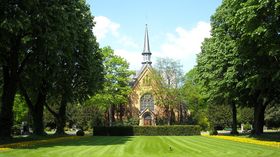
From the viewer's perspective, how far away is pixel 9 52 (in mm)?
28172

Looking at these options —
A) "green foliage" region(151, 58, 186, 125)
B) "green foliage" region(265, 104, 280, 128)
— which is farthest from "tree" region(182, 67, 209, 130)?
"green foliage" region(265, 104, 280, 128)

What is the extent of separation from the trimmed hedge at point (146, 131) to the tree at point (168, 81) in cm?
1789

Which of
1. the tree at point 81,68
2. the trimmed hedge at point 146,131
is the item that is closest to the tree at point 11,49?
the tree at point 81,68

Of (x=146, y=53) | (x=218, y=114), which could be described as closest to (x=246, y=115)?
(x=218, y=114)

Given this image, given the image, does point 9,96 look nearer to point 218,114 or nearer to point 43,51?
point 43,51

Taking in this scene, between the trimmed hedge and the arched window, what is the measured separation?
90.6 feet

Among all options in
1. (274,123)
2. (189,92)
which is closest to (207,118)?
(189,92)

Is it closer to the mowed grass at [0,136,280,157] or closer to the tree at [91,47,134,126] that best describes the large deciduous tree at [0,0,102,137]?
the mowed grass at [0,136,280,157]

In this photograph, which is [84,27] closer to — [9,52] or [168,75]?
[9,52]

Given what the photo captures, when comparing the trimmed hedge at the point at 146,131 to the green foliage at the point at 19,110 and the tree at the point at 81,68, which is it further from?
the green foliage at the point at 19,110

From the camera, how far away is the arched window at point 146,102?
78.6 meters

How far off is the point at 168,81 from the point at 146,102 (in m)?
11.6

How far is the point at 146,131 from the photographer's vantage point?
50438mm

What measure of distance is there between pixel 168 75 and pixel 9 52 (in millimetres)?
43368
